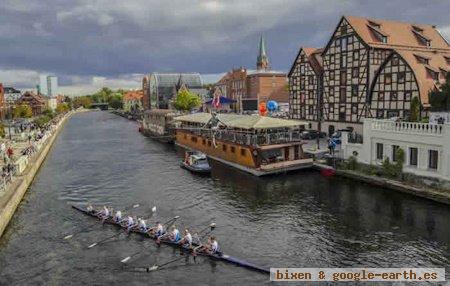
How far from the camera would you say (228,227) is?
33.3 meters

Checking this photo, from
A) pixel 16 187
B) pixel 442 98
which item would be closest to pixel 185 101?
pixel 442 98

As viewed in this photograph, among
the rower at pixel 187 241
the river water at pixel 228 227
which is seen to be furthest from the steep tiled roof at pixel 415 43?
the rower at pixel 187 241

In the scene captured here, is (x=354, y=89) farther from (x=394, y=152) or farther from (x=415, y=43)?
(x=394, y=152)

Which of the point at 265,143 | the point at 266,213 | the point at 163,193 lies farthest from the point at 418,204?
the point at 163,193

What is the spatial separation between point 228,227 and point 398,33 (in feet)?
181

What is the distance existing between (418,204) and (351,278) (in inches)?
630

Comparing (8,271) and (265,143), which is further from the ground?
(265,143)

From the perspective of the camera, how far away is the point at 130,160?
6688 cm

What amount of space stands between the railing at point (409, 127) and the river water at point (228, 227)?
6.36m

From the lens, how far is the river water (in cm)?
2597

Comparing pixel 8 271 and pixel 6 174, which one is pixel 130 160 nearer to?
pixel 6 174

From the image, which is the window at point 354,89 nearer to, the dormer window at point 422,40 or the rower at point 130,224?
the dormer window at point 422,40

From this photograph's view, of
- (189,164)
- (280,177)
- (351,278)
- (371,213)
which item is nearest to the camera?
(351,278)

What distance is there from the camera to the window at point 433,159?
3994 cm
